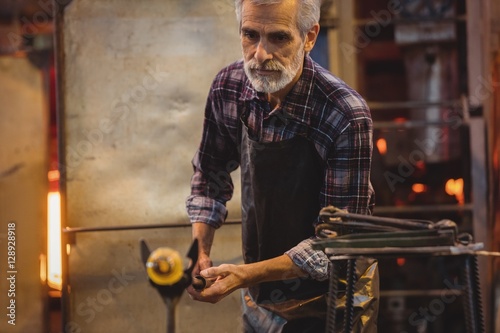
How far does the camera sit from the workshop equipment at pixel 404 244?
203 centimetres

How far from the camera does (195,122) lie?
4660 millimetres

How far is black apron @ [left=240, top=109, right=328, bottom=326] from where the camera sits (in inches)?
116

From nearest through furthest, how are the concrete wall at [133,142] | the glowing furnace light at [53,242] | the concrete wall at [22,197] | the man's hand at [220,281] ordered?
the man's hand at [220,281] → the concrete wall at [133,142] → the concrete wall at [22,197] → the glowing furnace light at [53,242]

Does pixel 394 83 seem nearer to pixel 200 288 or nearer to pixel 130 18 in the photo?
pixel 130 18

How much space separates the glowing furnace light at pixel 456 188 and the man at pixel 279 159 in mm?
2621

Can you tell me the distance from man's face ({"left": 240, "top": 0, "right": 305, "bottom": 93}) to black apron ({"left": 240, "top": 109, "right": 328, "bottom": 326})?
251 millimetres

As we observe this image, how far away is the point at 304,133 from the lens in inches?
115

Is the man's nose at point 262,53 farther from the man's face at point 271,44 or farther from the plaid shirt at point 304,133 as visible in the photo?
the plaid shirt at point 304,133

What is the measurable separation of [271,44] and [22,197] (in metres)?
2.82

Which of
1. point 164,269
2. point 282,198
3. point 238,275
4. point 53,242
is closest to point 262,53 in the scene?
point 282,198

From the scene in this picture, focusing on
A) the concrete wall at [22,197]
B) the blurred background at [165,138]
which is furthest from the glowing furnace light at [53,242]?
the concrete wall at [22,197]

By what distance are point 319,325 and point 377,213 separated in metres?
2.37

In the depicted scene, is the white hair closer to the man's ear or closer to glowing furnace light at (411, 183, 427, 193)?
the man's ear

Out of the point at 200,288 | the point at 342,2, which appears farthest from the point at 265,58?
the point at 342,2
